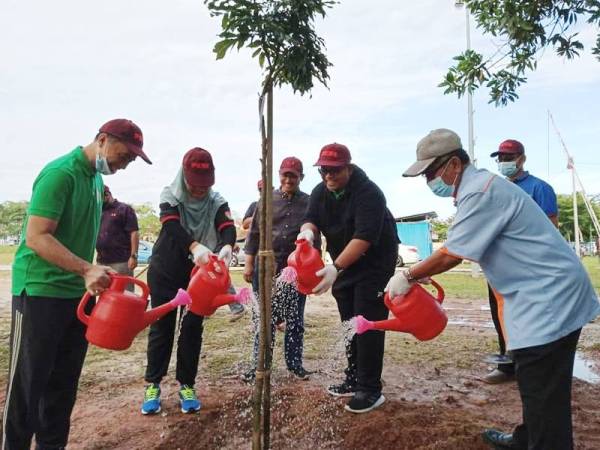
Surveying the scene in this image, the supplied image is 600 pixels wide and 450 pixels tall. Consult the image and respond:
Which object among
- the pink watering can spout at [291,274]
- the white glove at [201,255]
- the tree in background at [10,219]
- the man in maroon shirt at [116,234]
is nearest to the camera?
the white glove at [201,255]

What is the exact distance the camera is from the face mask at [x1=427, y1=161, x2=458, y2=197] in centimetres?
220

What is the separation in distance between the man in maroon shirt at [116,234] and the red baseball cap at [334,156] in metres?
3.09

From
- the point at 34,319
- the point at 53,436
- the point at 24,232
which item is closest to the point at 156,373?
the point at 53,436

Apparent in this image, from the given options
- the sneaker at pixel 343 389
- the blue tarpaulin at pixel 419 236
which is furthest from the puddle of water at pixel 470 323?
the blue tarpaulin at pixel 419 236

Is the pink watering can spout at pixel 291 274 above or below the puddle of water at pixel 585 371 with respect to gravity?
above

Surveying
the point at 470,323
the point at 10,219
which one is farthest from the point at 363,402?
the point at 10,219

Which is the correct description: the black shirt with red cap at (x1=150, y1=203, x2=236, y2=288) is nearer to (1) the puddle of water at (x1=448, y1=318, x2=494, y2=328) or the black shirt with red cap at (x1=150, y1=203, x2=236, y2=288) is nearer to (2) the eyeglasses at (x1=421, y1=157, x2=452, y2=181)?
(2) the eyeglasses at (x1=421, y1=157, x2=452, y2=181)

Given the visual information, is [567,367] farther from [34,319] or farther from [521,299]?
A: [34,319]

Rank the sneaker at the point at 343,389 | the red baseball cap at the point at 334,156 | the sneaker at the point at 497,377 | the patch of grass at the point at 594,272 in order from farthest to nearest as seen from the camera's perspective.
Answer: the patch of grass at the point at 594,272 → the sneaker at the point at 497,377 → the sneaker at the point at 343,389 → the red baseball cap at the point at 334,156

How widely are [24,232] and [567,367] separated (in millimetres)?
2340

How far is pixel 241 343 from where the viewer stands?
17.2 ft

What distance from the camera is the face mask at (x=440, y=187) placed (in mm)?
2201

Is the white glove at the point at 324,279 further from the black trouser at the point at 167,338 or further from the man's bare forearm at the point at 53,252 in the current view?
Result: the man's bare forearm at the point at 53,252

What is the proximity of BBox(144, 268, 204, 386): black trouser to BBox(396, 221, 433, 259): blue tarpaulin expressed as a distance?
2083 cm
